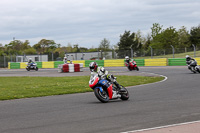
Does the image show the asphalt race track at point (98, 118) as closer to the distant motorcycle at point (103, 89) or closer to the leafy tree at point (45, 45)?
the distant motorcycle at point (103, 89)

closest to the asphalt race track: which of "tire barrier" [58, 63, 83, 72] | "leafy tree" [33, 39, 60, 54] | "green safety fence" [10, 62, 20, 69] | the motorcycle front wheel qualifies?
the motorcycle front wheel

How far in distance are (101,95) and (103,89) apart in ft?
0.96

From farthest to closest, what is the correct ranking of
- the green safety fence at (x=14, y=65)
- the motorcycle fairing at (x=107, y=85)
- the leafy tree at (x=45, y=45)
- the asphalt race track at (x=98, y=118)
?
the leafy tree at (x=45, y=45) → the green safety fence at (x=14, y=65) → the motorcycle fairing at (x=107, y=85) → the asphalt race track at (x=98, y=118)

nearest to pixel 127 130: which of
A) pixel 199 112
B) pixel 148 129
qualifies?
pixel 148 129

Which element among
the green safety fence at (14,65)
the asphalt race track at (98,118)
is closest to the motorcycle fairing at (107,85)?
the asphalt race track at (98,118)

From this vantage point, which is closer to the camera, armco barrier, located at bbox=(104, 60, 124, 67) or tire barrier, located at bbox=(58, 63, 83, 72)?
tire barrier, located at bbox=(58, 63, 83, 72)

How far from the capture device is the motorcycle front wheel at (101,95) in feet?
35.7

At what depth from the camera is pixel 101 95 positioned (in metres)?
11.0

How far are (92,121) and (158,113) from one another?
1644 mm

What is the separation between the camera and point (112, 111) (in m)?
8.91

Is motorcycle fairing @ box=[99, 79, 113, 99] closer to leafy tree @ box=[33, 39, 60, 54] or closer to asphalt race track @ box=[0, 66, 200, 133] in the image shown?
asphalt race track @ box=[0, 66, 200, 133]

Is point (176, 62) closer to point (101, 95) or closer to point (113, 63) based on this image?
point (113, 63)

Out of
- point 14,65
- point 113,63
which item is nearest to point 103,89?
point 113,63

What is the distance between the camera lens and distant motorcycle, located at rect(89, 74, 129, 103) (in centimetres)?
1091
